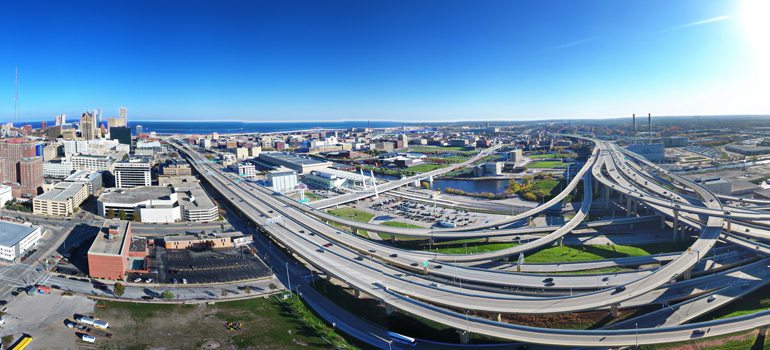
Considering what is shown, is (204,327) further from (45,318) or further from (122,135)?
(122,135)

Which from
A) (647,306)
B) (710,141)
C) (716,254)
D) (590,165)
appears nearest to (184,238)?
(647,306)

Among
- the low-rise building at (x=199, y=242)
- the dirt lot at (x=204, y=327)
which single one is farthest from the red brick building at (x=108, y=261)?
the low-rise building at (x=199, y=242)

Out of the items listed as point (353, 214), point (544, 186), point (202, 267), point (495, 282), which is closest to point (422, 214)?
point (353, 214)

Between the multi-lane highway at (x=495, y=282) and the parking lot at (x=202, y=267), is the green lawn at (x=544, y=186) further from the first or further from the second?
the parking lot at (x=202, y=267)

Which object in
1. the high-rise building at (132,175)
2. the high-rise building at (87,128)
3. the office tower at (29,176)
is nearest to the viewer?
the office tower at (29,176)

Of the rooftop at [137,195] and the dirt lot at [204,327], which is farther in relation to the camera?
the rooftop at [137,195]

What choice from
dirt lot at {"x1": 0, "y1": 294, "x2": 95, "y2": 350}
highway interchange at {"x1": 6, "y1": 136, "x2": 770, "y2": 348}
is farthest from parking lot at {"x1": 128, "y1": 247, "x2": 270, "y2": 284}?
dirt lot at {"x1": 0, "y1": 294, "x2": 95, "y2": 350}
